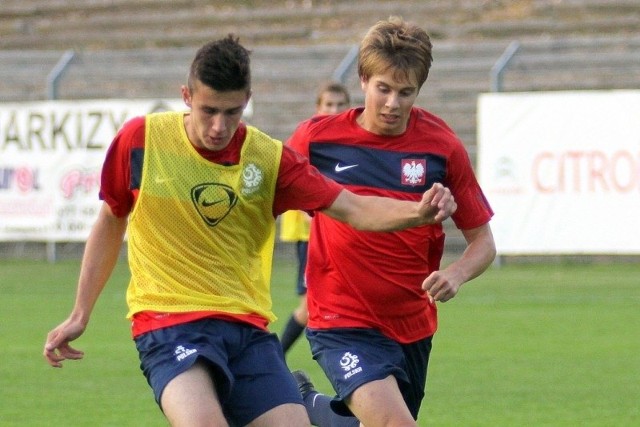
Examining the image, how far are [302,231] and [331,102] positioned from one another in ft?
3.43

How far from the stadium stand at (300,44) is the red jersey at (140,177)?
14.5 metres

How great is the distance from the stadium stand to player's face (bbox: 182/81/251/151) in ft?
48.3

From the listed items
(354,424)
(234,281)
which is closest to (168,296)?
(234,281)

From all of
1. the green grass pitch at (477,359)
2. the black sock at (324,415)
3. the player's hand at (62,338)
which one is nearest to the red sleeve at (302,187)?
the player's hand at (62,338)

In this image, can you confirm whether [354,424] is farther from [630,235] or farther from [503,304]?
[630,235]

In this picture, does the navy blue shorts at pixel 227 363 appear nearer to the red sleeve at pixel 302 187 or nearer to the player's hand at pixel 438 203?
the red sleeve at pixel 302 187

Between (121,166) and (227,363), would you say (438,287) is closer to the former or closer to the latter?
(227,363)

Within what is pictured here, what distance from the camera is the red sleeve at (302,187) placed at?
18.1 ft

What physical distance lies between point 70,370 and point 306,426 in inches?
209

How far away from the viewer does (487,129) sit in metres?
18.5

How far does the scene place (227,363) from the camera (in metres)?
5.34

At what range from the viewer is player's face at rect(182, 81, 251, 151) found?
5.23m

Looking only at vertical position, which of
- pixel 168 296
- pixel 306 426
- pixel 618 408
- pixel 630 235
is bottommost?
pixel 630 235

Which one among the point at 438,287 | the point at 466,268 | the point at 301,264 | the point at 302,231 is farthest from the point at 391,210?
the point at 302,231
